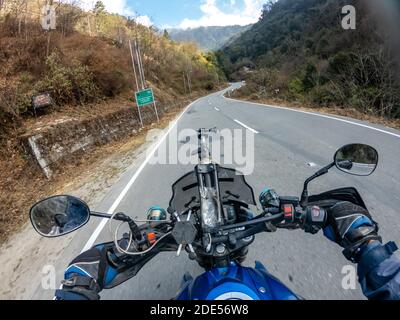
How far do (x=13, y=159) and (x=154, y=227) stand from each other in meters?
9.40

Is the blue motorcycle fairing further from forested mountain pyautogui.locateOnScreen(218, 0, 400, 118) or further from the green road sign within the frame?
the green road sign

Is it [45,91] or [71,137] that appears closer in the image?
[71,137]

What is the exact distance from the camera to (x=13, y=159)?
927 cm

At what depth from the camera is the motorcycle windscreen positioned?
214 cm

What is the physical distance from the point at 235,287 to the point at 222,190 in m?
0.85

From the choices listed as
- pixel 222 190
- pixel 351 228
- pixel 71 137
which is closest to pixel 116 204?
pixel 222 190

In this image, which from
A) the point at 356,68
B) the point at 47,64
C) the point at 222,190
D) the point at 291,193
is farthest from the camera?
the point at 356,68

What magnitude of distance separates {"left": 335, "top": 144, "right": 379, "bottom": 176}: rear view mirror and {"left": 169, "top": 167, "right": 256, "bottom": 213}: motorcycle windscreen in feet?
2.19

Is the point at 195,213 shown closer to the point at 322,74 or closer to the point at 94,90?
the point at 94,90

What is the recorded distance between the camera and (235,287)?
135 cm

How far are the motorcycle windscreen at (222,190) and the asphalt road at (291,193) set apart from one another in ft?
3.83

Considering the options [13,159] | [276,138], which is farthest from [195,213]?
[13,159]

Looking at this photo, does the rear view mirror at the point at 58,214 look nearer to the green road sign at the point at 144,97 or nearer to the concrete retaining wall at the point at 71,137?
the concrete retaining wall at the point at 71,137

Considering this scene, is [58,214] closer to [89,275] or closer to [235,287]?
[89,275]
